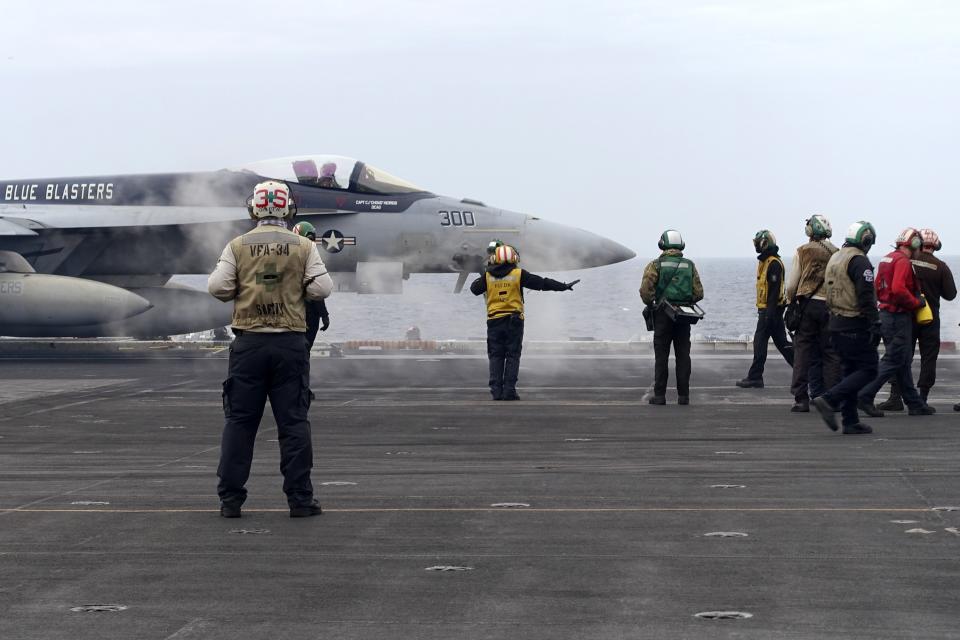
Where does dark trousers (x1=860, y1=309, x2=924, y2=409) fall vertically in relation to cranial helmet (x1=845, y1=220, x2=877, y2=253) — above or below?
below

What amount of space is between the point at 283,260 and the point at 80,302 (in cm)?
1436

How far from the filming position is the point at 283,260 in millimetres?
7277

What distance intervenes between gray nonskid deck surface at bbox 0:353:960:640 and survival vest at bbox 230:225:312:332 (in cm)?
117

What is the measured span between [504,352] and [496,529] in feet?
26.3

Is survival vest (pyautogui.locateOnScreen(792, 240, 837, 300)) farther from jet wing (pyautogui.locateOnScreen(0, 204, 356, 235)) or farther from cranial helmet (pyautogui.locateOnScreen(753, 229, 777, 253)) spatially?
jet wing (pyautogui.locateOnScreen(0, 204, 356, 235))

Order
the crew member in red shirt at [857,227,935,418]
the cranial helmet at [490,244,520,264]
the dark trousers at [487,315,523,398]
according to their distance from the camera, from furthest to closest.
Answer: the cranial helmet at [490,244,520,264] < the dark trousers at [487,315,523,398] < the crew member in red shirt at [857,227,935,418]

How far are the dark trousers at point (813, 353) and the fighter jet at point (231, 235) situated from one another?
29.7 ft

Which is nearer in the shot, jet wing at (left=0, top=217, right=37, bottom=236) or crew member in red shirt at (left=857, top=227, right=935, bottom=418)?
crew member in red shirt at (left=857, top=227, right=935, bottom=418)

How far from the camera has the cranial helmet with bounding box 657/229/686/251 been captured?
1394 centimetres

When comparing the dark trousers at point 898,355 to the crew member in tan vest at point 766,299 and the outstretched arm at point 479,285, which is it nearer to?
the crew member in tan vest at point 766,299

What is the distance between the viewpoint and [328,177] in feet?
71.7

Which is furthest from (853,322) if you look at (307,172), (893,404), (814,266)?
(307,172)

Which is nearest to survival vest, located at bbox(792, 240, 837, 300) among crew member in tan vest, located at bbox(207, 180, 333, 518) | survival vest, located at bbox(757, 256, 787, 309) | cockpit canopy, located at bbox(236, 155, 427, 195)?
survival vest, located at bbox(757, 256, 787, 309)

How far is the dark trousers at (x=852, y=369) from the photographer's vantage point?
35.1 ft
